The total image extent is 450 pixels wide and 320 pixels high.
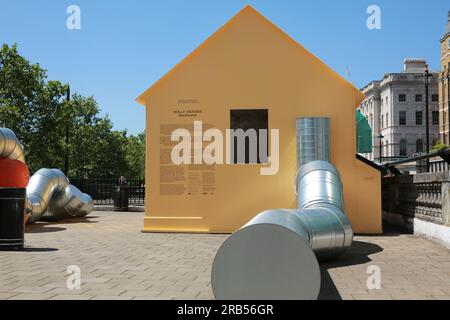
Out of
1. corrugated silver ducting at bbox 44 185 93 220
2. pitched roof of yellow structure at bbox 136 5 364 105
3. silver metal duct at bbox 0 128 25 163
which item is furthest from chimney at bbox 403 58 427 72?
silver metal duct at bbox 0 128 25 163

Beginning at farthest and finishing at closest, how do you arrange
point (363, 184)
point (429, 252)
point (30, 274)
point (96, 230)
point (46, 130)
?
point (46, 130), point (96, 230), point (363, 184), point (429, 252), point (30, 274)

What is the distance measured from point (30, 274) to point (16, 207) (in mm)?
A: 3538

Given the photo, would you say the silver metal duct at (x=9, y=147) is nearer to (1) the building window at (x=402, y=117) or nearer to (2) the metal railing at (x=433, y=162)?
(2) the metal railing at (x=433, y=162)

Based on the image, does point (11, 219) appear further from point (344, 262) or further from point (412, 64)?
point (412, 64)

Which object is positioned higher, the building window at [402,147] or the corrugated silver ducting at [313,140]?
the building window at [402,147]

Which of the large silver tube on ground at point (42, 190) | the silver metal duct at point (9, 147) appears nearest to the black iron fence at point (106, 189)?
the large silver tube on ground at point (42, 190)

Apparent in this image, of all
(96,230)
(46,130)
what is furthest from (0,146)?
(46,130)

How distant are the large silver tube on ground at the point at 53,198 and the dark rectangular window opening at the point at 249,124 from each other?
7.18 meters

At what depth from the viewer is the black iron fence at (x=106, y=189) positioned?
28203 millimetres

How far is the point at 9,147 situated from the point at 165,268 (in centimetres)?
886

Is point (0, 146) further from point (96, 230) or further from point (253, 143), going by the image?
point (253, 143)

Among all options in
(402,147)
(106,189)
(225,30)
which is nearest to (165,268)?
(225,30)

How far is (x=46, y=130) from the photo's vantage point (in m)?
36.9

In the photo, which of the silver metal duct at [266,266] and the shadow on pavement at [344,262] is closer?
the silver metal duct at [266,266]
